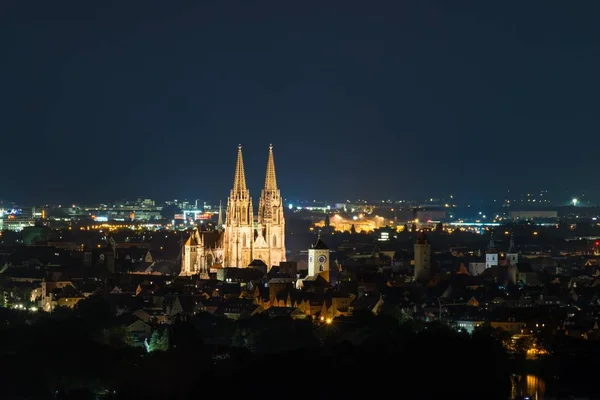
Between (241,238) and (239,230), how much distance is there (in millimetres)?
500

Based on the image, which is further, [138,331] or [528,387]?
[138,331]

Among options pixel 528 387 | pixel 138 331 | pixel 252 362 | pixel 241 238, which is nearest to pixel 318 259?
pixel 241 238

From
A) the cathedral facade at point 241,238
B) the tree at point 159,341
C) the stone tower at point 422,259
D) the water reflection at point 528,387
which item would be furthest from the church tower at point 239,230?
the water reflection at point 528,387

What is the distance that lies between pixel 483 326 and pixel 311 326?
288 inches

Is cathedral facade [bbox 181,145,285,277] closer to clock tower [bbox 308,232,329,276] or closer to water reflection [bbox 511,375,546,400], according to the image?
clock tower [bbox 308,232,329,276]

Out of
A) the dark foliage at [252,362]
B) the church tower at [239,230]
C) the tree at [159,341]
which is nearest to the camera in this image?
the dark foliage at [252,362]

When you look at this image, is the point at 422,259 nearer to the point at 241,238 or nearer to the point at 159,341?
the point at 241,238

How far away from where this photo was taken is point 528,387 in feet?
189

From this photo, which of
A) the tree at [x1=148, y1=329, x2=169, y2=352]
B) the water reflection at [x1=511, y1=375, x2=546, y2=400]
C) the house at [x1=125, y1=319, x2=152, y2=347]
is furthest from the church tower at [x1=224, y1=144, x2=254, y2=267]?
the water reflection at [x1=511, y1=375, x2=546, y2=400]

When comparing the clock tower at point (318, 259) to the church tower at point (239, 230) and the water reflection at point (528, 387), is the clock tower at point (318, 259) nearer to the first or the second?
the church tower at point (239, 230)

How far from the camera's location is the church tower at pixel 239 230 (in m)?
95.4

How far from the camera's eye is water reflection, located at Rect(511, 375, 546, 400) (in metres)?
55.6

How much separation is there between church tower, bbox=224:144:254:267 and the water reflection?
3683 centimetres

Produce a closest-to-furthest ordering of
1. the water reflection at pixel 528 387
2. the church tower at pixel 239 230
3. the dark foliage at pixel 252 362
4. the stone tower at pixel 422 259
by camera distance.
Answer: the dark foliage at pixel 252 362 < the water reflection at pixel 528 387 < the stone tower at pixel 422 259 < the church tower at pixel 239 230
